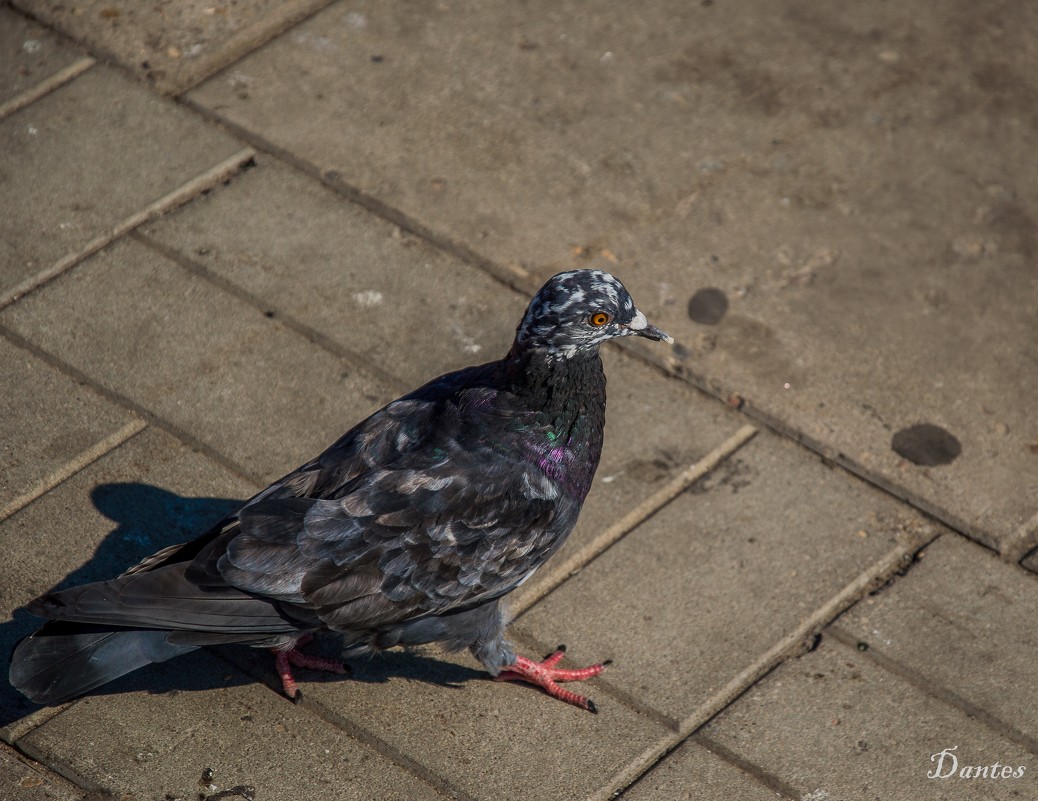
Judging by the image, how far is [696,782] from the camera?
4688 mm

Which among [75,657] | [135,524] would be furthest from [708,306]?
[75,657]

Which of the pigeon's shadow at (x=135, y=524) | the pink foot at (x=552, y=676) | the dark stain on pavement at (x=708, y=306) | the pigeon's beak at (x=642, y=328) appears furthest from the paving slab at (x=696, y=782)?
the dark stain on pavement at (x=708, y=306)

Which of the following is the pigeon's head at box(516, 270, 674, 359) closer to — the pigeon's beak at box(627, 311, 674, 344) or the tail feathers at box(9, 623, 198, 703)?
the pigeon's beak at box(627, 311, 674, 344)

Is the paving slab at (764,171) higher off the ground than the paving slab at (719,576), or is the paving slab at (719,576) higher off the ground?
the paving slab at (764,171)

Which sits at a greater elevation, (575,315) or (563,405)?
(575,315)

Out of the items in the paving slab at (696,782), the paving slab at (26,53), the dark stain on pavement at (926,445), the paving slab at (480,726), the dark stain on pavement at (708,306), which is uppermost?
the paving slab at (26,53)

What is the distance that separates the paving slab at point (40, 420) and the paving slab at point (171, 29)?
6.73ft

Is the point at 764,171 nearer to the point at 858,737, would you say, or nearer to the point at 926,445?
the point at 926,445

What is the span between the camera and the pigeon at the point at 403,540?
442 cm

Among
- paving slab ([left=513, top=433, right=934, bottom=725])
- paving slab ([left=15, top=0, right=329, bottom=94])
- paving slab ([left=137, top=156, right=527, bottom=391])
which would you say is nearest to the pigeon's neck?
paving slab ([left=513, top=433, right=934, bottom=725])

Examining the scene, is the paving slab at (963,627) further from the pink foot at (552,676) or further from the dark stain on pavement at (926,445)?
the pink foot at (552,676)

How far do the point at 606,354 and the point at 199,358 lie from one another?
71.7 inches

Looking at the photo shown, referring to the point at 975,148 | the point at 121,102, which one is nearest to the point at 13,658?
the point at 121,102

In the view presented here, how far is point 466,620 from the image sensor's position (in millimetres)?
4754
